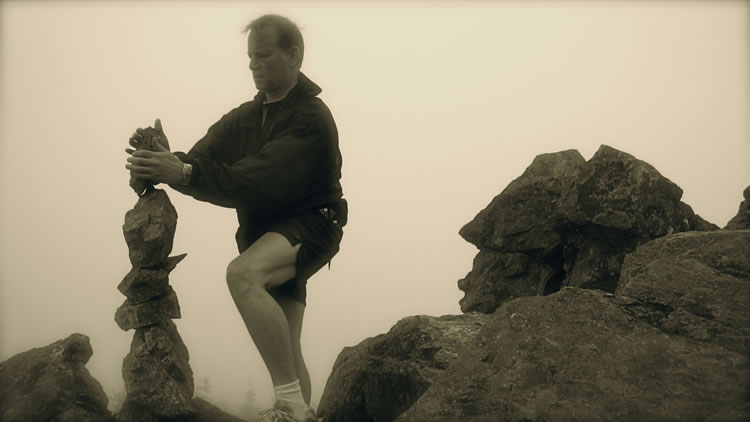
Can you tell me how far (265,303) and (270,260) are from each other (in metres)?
0.35

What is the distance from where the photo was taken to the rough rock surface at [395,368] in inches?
241

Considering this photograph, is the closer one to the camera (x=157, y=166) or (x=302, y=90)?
(x=157, y=166)

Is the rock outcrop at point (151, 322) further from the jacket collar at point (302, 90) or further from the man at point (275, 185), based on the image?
the jacket collar at point (302, 90)

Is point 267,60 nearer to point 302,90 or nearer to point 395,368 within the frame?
point 302,90

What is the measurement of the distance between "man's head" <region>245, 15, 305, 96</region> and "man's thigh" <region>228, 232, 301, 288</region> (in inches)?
54.5

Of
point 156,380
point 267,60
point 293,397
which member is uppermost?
point 267,60

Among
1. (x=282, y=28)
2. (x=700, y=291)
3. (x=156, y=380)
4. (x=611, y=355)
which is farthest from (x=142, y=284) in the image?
(x=700, y=291)

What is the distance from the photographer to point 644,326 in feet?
16.0

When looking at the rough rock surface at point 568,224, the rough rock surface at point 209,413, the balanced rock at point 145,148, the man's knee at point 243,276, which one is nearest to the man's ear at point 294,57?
the balanced rock at point 145,148

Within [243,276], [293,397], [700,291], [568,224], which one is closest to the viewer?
[700,291]

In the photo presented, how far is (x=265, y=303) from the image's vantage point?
18.9 ft

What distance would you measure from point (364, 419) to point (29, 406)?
2836 millimetres

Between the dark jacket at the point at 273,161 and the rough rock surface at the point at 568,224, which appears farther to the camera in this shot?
the rough rock surface at the point at 568,224

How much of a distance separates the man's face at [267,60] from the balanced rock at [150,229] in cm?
133
